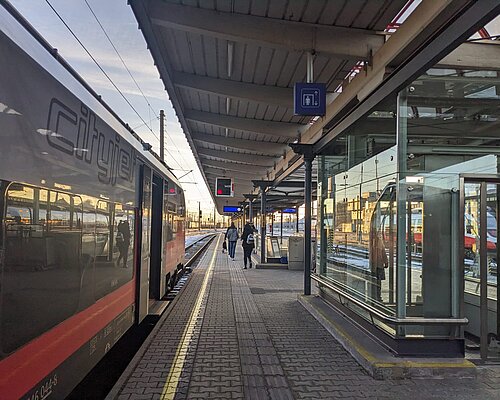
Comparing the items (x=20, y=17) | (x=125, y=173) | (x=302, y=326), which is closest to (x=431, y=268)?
(x=302, y=326)

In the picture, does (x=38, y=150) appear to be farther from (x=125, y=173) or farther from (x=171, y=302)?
(x=171, y=302)

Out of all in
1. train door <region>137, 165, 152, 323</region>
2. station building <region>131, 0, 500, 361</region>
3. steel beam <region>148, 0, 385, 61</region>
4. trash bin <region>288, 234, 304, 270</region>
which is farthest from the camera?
trash bin <region>288, 234, 304, 270</region>

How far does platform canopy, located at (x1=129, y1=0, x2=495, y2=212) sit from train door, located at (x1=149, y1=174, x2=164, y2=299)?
224 cm

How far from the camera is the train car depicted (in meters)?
2.53

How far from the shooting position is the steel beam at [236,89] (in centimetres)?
984

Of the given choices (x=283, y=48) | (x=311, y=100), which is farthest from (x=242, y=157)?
(x=283, y=48)

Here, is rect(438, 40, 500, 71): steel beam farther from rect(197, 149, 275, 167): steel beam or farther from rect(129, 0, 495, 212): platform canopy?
rect(197, 149, 275, 167): steel beam

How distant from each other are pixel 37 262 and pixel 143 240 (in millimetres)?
4005

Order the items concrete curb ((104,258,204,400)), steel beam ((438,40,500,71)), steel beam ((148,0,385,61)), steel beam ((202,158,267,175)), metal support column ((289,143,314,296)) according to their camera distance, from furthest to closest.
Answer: steel beam ((202,158,267,175))
metal support column ((289,143,314,296))
steel beam ((148,0,385,61))
steel beam ((438,40,500,71))
concrete curb ((104,258,204,400))

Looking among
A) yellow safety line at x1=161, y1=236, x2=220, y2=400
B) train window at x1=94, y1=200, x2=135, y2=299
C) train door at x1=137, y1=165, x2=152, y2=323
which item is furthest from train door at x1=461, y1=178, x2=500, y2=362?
train door at x1=137, y1=165, x2=152, y2=323

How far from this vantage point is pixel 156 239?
8492mm

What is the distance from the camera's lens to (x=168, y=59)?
8984 millimetres

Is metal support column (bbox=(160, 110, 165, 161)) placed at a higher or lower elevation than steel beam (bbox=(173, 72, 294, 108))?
higher

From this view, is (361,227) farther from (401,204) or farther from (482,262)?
(482,262)
